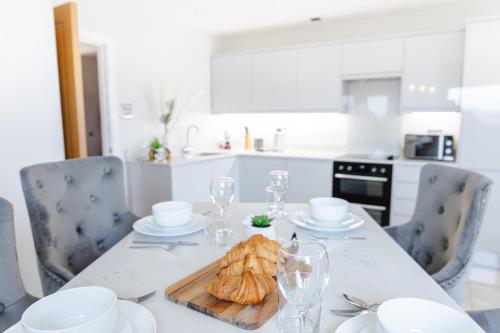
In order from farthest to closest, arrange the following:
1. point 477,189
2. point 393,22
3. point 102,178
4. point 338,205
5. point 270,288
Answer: point 393,22 < point 102,178 < point 338,205 < point 477,189 < point 270,288

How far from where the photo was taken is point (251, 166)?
4.06 meters

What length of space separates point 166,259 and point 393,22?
3.56m

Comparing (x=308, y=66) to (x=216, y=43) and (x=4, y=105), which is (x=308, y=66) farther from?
(x=4, y=105)

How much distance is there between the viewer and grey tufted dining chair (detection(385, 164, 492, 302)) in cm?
120

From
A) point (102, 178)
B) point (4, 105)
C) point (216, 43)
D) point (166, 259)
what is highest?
point (216, 43)

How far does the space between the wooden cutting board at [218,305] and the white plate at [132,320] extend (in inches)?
3.8

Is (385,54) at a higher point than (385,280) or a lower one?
higher

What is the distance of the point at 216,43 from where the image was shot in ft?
15.0

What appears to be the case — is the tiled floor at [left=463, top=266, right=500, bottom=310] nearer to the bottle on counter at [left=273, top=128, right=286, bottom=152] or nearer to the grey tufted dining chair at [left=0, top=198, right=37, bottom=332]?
the bottle on counter at [left=273, top=128, right=286, bottom=152]

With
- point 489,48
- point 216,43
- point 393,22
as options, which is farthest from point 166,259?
point 216,43

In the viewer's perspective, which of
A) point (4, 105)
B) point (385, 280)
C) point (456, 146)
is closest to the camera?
point (385, 280)

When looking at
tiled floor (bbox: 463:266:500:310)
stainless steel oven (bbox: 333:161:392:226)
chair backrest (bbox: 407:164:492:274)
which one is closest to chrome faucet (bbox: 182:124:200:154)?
stainless steel oven (bbox: 333:161:392:226)

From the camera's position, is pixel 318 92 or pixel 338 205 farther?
pixel 318 92

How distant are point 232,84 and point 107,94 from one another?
5.42 feet
